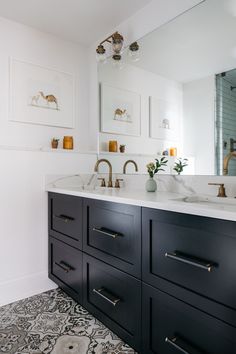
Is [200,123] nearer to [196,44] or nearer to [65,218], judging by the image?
[196,44]

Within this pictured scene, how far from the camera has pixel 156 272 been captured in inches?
46.3

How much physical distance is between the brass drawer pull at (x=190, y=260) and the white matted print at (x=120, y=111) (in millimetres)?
1276

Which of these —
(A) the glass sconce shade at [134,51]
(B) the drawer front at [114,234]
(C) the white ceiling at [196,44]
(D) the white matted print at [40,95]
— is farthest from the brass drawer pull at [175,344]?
(A) the glass sconce shade at [134,51]

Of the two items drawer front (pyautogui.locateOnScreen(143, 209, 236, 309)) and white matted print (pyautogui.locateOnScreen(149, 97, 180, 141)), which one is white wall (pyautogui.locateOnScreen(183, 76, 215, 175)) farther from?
drawer front (pyautogui.locateOnScreen(143, 209, 236, 309))

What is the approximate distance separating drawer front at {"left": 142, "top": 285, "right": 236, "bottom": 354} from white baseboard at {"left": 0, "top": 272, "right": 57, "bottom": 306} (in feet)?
4.04

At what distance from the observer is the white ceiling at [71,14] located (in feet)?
6.19

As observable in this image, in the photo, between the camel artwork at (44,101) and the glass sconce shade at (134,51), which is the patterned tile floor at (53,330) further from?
the glass sconce shade at (134,51)

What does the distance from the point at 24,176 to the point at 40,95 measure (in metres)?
0.73

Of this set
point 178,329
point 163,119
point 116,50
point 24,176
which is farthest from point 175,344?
point 116,50

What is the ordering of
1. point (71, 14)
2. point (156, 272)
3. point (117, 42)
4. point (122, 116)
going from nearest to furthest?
point (156, 272), point (71, 14), point (117, 42), point (122, 116)

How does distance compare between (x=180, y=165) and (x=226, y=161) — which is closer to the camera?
(x=226, y=161)

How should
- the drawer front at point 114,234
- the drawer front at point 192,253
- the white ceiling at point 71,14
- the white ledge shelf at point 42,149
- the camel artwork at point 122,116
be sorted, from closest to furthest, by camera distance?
the drawer front at point 192,253 < the drawer front at point 114,234 < the white ceiling at point 71,14 < the white ledge shelf at point 42,149 < the camel artwork at point 122,116

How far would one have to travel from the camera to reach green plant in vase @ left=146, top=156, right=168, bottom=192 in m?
1.84

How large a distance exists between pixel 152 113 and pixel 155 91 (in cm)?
17
